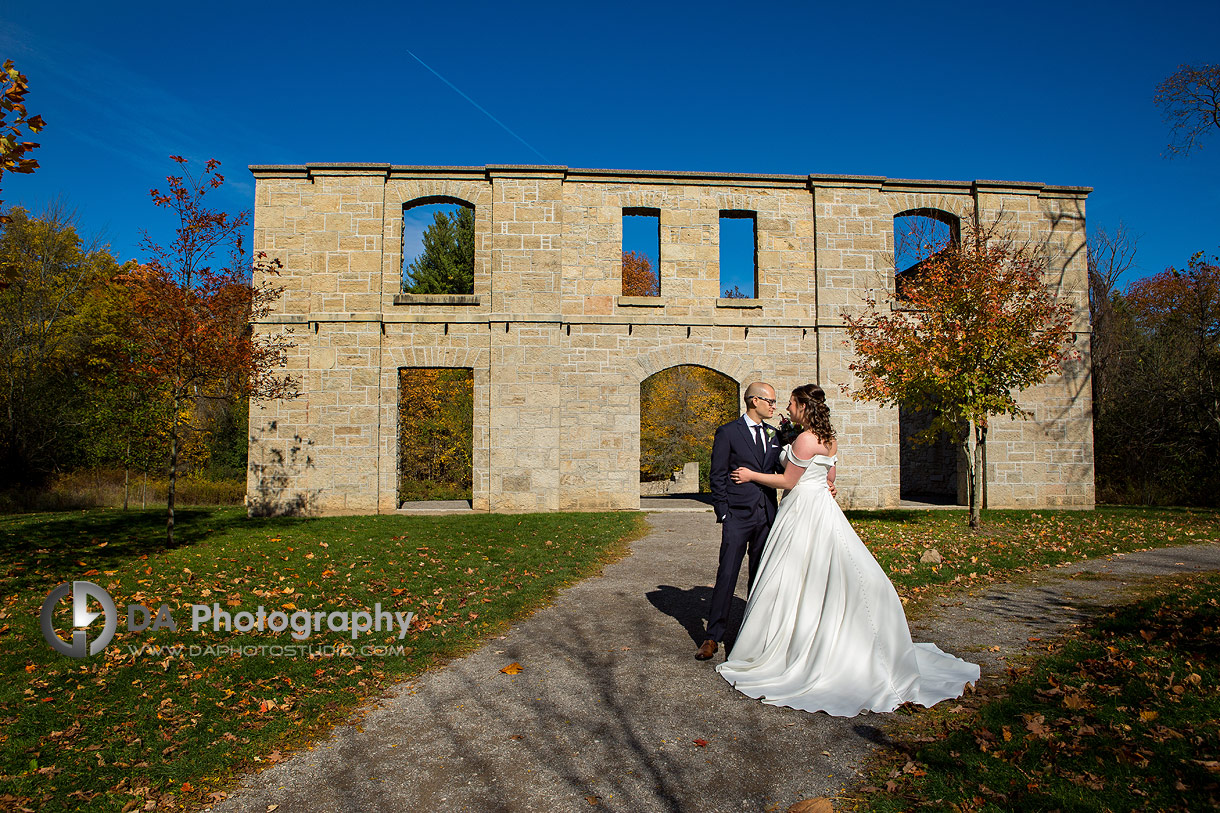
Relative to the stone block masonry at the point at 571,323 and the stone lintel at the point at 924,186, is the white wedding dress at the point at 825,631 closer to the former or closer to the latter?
the stone block masonry at the point at 571,323

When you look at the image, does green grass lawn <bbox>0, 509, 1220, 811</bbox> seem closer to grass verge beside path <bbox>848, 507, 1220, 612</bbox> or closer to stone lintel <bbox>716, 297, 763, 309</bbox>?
grass verge beside path <bbox>848, 507, 1220, 612</bbox>

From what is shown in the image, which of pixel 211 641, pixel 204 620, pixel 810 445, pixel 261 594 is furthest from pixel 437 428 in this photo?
pixel 810 445

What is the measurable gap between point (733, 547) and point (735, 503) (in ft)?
1.15

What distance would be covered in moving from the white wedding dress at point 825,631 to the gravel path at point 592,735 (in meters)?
0.19

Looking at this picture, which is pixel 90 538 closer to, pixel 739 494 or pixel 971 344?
pixel 739 494

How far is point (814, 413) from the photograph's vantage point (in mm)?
4844

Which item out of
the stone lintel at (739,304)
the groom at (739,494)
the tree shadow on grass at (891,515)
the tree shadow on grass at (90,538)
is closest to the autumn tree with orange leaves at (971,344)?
the tree shadow on grass at (891,515)

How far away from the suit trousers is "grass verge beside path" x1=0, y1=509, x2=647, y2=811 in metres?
2.07

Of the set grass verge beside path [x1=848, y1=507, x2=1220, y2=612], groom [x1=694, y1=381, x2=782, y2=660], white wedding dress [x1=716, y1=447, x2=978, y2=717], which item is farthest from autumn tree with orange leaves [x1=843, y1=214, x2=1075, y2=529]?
white wedding dress [x1=716, y1=447, x2=978, y2=717]

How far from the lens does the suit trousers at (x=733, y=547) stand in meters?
5.18

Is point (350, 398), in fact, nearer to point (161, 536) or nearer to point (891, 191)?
point (161, 536)

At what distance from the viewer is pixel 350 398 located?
14.2m

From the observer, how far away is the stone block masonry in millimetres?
14148

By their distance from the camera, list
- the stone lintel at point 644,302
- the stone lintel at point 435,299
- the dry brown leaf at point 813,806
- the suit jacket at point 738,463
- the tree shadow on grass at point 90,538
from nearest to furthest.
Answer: the dry brown leaf at point 813,806 → the suit jacket at point 738,463 → the tree shadow on grass at point 90,538 → the stone lintel at point 435,299 → the stone lintel at point 644,302
